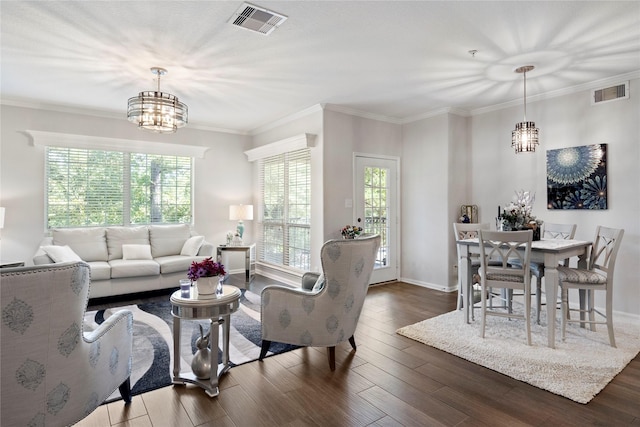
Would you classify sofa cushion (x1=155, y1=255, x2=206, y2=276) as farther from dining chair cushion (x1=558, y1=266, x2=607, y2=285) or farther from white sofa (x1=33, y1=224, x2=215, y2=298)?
dining chair cushion (x1=558, y1=266, x2=607, y2=285)

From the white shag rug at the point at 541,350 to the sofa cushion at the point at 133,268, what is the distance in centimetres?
341

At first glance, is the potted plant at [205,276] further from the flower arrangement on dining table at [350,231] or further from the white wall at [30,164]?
the white wall at [30,164]

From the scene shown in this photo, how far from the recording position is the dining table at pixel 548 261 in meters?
3.05

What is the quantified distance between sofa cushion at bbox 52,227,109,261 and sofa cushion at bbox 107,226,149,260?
0.26ft

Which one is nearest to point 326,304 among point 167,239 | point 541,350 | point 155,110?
point 541,350

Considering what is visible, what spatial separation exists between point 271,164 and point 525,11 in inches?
171

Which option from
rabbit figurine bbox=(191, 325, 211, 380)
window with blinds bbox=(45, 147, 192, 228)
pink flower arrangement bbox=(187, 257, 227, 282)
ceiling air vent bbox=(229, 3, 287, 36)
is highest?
ceiling air vent bbox=(229, 3, 287, 36)

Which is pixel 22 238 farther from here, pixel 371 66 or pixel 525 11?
pixel 525 11

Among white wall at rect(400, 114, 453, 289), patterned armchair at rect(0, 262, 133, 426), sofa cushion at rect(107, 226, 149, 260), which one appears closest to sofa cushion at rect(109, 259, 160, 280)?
sofa cushion at rect(107, 226, 149, 260)

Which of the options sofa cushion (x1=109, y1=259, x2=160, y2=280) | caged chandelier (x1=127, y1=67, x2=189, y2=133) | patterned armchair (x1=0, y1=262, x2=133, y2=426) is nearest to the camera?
patterned armchair (x1=0, y1=262, x2=133, y2=426)

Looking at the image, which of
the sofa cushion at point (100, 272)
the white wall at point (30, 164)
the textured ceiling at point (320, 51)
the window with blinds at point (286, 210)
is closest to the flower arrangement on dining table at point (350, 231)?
the window with blinds at point (286, 210)

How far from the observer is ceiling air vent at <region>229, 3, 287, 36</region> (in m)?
2.54

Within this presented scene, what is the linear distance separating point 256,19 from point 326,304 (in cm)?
224

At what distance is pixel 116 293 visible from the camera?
4602 mm
